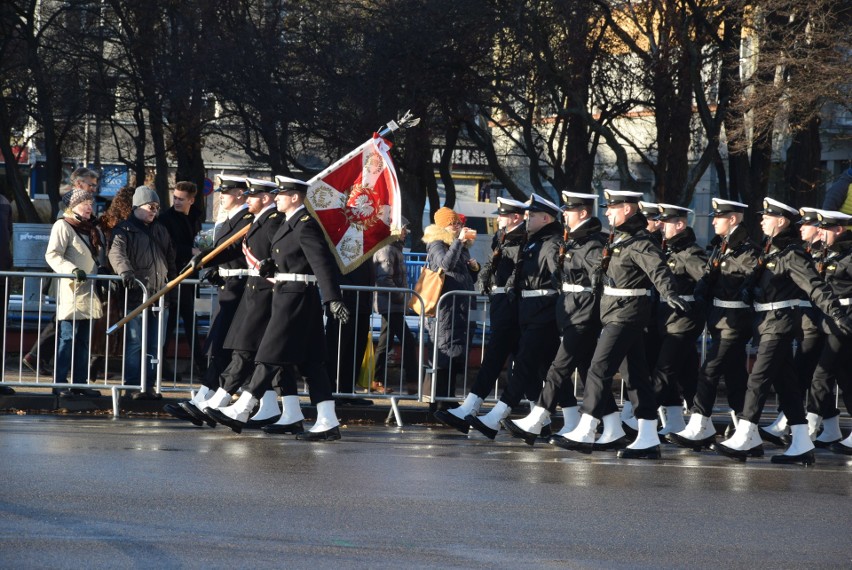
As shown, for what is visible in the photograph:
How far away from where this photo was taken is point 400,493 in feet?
27.4

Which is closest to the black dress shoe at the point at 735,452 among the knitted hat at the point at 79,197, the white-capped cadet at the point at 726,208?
the white-capped cadet at the point at 726,208

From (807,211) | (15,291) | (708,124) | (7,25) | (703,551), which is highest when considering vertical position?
(7,25)

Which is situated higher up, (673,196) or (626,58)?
(626,58)

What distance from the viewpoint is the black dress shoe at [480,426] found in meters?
11.4

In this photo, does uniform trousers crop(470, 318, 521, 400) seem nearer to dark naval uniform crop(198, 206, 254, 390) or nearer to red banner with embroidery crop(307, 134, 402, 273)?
red banner with embroidery crop(307, 134, 402, 273)

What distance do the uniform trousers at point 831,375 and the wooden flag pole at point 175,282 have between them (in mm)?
4600

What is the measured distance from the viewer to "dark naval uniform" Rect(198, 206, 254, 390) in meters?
11.4

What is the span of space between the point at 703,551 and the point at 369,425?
594 cm

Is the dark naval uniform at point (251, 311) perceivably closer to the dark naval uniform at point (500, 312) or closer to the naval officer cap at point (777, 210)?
the dark naval uniform at point (500, 312)

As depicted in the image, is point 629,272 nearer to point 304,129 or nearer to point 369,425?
point 369,425

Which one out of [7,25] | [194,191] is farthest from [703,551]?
[7,25]

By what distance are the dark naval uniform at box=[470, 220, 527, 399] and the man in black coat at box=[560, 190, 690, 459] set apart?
1038 millimetres

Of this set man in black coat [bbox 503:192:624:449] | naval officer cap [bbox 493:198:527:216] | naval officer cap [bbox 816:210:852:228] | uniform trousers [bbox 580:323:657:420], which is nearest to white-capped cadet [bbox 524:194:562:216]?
man in black coat [bbox 503:192:624:449]

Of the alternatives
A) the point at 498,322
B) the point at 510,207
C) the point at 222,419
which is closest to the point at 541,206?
the point at 510,207
